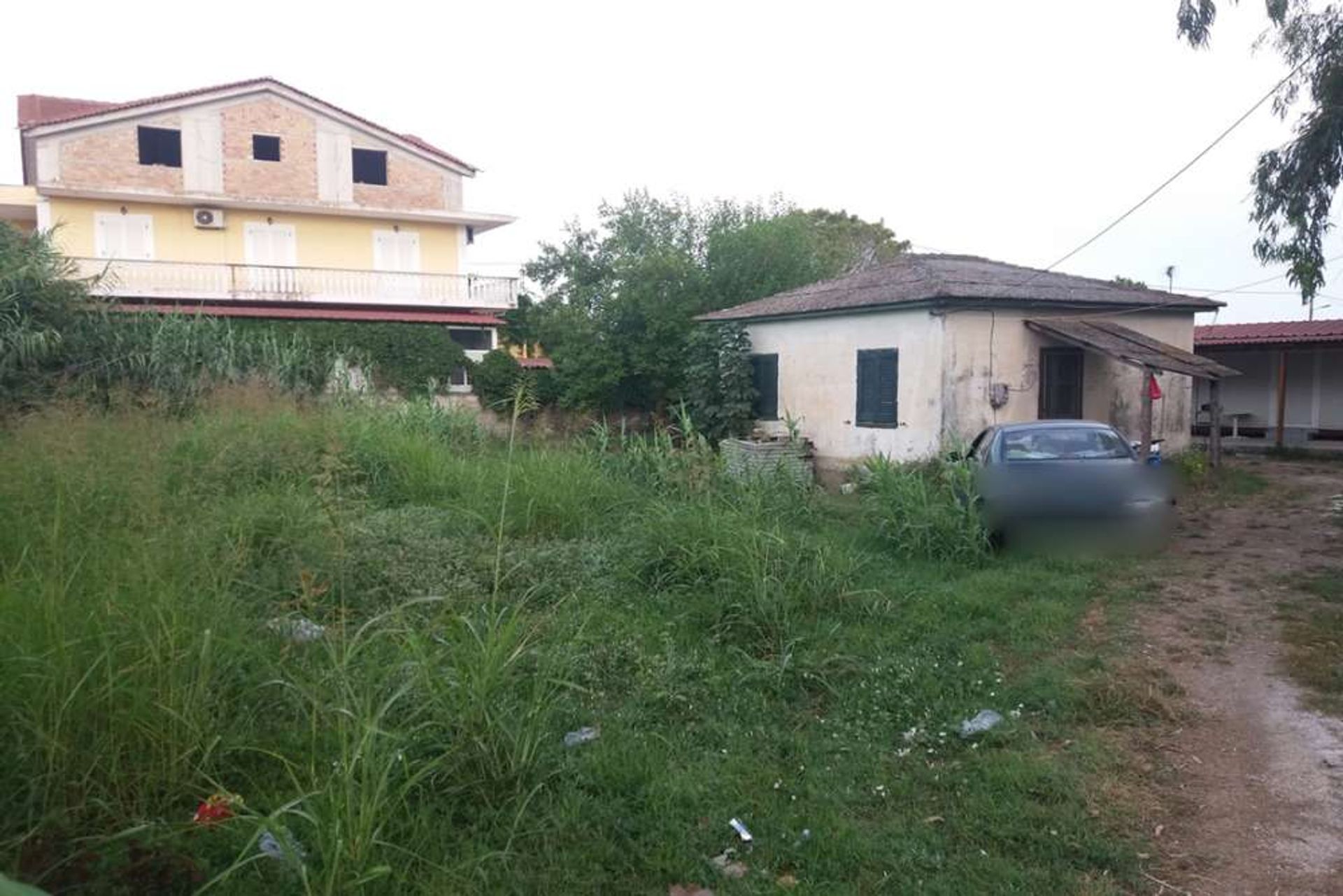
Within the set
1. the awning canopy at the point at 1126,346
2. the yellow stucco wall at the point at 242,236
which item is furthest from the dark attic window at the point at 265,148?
the awning canopy at the point at 1126,346

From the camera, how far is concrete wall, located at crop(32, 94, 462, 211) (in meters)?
25.2

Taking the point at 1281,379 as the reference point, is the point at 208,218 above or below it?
above

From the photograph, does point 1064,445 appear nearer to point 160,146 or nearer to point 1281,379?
point 1281,379

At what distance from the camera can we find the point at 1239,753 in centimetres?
463

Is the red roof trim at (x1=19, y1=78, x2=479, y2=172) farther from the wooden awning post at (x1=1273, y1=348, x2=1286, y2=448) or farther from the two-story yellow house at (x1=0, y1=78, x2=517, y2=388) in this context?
the wooden awning post at (x1=1273, y1=348, x2=1286, y2=448)

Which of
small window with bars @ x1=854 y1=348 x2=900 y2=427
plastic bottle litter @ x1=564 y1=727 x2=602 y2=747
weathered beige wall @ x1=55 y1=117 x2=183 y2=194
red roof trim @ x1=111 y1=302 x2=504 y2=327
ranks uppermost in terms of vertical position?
weathered beige wall @ x1=55 y1=117 x2=183 y2=194

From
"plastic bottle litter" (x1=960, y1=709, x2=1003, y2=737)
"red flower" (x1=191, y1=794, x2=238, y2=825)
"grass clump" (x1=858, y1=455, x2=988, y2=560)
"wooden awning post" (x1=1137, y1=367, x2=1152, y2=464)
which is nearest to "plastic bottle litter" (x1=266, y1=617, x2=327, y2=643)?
"red flower" (x1=191, y1=794, x2=238, y2=825)

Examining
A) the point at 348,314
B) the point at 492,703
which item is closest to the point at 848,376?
the point at 492,703

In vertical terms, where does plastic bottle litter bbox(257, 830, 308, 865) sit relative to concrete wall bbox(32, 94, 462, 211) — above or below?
below

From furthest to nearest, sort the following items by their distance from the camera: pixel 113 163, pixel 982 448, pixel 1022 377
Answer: pixel 113 163, pixel 1022 377, pixel 982 448

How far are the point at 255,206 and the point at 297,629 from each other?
26.1 m

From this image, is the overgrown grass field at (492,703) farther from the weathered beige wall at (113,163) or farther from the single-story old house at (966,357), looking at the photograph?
the weathered beige wall at (113,163)

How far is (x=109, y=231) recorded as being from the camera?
84.6ft

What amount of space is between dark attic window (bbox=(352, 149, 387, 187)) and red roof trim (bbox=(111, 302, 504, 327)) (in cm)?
473
